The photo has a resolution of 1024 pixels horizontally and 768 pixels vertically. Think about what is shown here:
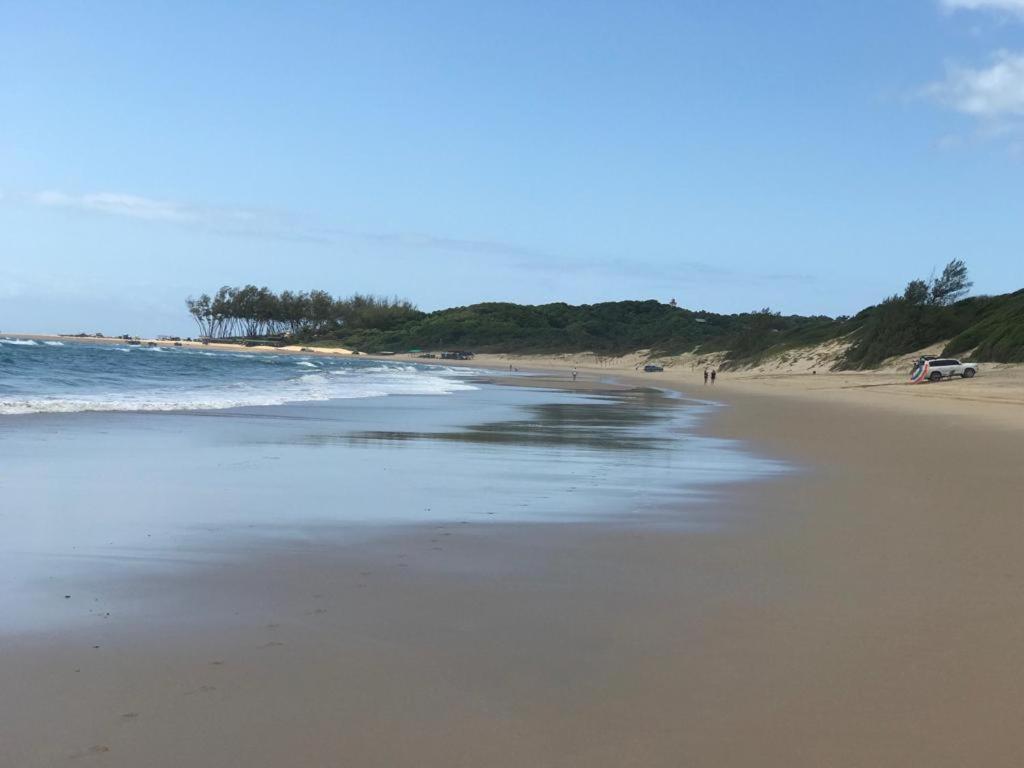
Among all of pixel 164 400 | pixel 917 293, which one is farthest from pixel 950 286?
pixel 164 400

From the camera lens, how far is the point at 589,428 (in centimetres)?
1983

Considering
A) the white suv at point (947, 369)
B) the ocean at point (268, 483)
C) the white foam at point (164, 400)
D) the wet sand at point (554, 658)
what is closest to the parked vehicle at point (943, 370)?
the white suv at point (947, 369)

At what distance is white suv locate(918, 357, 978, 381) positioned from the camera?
128ft

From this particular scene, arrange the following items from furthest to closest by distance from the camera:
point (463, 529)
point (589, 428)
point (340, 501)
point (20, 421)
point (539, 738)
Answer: point (589, 428), point (20, 421), point (340, 501), point (463, 529), point (539, 738)

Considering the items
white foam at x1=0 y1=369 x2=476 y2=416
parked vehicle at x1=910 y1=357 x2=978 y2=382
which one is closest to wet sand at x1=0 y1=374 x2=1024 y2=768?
white foam at x1=0 y1=369 x2=476 y2=416

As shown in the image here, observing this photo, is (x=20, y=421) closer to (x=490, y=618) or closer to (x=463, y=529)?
(x=463, y=529)

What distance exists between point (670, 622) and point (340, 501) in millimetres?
4805

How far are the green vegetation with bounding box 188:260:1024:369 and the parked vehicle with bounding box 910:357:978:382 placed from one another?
239cm

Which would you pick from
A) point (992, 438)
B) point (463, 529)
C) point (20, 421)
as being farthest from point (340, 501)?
point (992, 438)

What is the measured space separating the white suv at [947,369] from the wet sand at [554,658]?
3394 centimetres

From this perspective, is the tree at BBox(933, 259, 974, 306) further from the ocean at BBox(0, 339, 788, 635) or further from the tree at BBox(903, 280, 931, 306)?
the ocean at BBox(0, 339, 788, 635)

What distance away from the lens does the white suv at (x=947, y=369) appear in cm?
3888

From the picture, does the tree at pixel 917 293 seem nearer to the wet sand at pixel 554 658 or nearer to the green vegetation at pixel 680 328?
the green vegetation at pixel 680 328

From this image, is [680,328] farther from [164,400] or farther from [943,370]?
[164,400]
